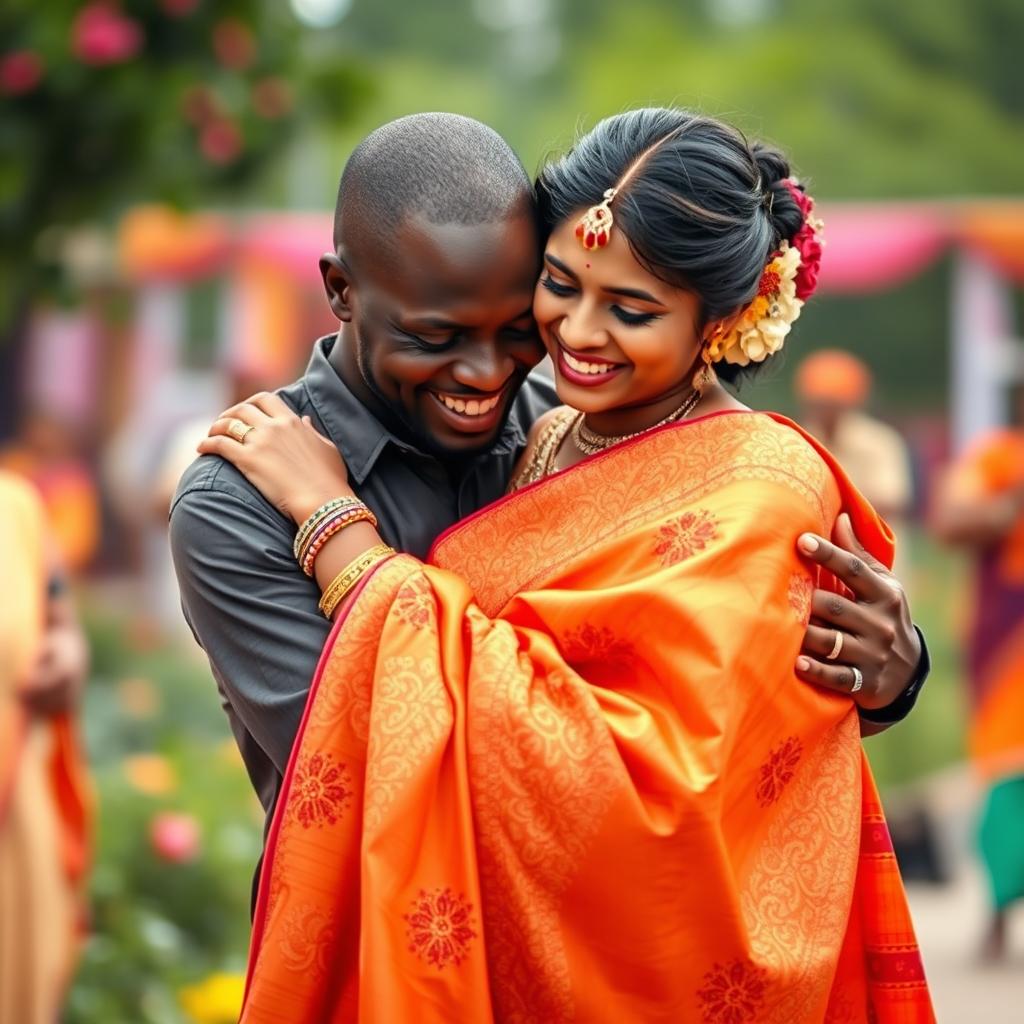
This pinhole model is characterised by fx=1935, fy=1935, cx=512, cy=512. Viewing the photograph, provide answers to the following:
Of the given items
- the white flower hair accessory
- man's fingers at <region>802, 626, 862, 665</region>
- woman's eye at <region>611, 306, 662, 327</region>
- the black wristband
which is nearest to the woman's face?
woman's eye at <region>611, 306, 662, 327</region>

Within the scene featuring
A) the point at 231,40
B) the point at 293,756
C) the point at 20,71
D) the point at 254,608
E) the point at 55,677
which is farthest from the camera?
the point at 231,40

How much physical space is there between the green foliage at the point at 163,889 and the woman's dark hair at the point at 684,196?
156 inches

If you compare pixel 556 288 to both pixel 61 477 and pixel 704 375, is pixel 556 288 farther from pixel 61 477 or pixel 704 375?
pixel 61 477

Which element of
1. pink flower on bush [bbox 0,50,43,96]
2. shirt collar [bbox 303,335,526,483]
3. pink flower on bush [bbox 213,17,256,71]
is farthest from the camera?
pink flower on bush [bbox 213,17,256,71]

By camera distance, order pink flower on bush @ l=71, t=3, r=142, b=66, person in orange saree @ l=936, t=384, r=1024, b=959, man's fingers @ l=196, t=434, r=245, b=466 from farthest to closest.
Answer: person in orange saree @ l=936, t=384, r=1024, b=959 → pink flower on bush @ l=71, t=3, r=142, b=66 → man's fingers @ l=196, t=434, r=245, b=466

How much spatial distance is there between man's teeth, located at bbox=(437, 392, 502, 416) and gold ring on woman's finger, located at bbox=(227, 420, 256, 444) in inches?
13.5

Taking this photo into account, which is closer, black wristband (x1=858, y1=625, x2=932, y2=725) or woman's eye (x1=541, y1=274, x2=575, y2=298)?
woman's eye (x1=541, y1=274, x2=575, y2=298)

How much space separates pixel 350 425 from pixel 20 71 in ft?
18.5

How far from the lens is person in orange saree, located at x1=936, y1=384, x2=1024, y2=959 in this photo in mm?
8617

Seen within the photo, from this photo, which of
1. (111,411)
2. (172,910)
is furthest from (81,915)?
(111,411)

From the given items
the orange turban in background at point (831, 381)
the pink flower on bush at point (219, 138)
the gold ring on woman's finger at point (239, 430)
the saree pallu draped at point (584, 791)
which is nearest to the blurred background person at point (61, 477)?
the pink flower on bush at point (219, 138)

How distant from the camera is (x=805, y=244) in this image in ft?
11.2

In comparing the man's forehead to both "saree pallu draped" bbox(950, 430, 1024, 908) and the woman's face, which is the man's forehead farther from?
"saree pallu draped" bbox(950, 430, 1024, 908)

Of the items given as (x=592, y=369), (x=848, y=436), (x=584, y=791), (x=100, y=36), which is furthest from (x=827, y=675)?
(x=848, y=436)
